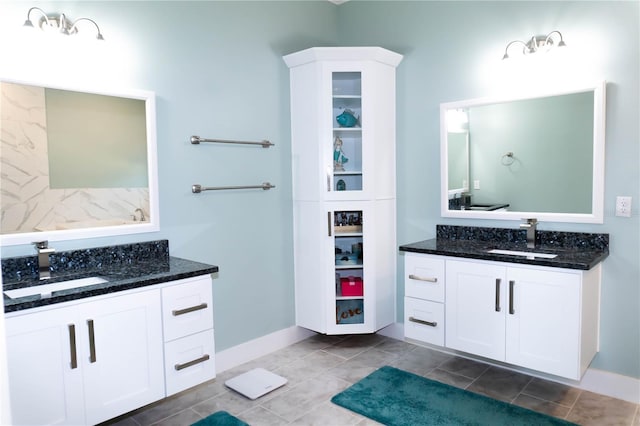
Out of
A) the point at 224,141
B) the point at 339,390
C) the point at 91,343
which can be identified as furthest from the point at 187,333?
the point at 224,141

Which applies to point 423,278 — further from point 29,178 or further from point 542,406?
point 29,178

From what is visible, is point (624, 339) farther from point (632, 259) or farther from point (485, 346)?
point (485, 346)

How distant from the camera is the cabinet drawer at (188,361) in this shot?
6.94ft

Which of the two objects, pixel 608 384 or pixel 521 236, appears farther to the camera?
pixel 521 236

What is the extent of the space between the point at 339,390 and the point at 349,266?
899 millimetres

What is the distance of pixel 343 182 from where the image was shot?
10.7ft

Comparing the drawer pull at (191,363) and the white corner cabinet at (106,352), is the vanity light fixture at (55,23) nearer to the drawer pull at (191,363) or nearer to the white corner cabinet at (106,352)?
the white corner cabinet at (106,352)

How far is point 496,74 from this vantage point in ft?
9.45

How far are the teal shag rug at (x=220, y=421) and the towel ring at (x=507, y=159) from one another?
2.20 meters

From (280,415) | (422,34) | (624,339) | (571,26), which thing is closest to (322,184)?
(422,34)

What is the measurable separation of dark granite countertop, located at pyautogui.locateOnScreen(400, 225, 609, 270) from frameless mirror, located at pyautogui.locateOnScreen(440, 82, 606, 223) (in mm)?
100

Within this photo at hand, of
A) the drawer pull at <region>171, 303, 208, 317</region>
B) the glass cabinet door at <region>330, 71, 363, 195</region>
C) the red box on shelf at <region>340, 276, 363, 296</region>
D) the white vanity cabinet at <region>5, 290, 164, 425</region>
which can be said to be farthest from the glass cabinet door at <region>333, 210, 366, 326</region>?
the white vanity cabinet at <region>5, 290, 164, 425</region>

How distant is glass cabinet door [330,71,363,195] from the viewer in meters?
3.18

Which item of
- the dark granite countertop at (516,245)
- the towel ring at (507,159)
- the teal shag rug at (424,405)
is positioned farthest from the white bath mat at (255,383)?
the towel ring at (507,159)
